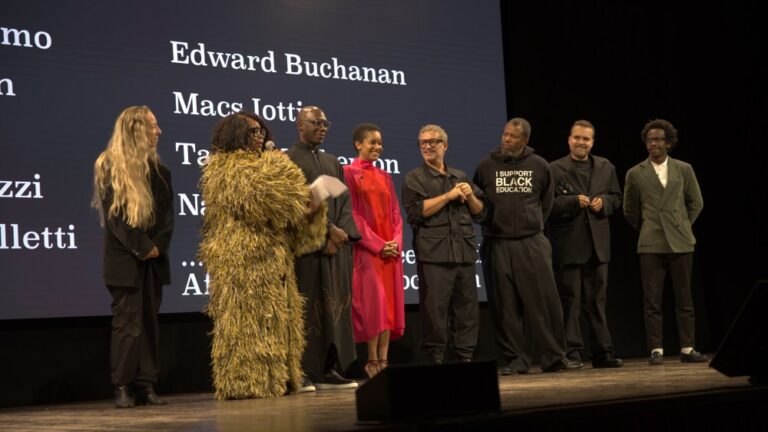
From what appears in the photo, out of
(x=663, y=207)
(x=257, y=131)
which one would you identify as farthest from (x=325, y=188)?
(x=663, y=207)

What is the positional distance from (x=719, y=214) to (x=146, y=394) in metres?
5.51

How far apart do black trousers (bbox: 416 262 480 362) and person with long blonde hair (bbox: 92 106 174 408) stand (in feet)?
5.77

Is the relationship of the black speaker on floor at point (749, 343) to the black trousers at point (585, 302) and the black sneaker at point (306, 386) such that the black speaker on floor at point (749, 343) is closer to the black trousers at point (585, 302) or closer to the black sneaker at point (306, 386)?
the black sneaker at point (306, 386)

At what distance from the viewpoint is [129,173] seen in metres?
4.97

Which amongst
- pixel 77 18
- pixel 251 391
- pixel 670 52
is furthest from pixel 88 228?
pixel 670 52

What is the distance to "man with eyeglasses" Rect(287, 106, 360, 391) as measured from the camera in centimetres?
546

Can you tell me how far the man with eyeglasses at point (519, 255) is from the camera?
255 inches

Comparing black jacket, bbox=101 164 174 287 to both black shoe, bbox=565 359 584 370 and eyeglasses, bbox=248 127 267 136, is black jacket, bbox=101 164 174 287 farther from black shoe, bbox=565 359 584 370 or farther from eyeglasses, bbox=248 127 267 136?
black shoe, bbox=565 359 584 370

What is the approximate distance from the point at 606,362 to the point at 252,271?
2.67 metres

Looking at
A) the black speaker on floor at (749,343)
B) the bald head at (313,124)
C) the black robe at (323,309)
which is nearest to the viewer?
the black speaker on floor at (749,343)

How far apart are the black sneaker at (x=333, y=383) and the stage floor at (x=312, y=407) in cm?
24

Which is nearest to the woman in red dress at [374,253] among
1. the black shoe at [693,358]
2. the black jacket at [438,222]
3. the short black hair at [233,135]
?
the black jacket at [438,222]

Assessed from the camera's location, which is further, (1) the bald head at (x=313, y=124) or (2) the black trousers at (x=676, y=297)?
(2) the black trousers at (x=676, y=297)

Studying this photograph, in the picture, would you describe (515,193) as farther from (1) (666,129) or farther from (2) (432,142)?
(1) (666,129)
